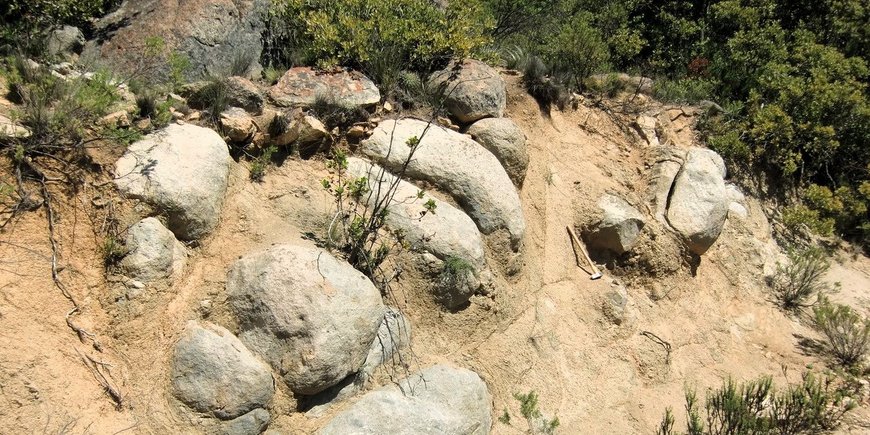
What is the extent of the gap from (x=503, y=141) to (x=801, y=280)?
3.93m

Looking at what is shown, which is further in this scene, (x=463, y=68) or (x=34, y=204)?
(x=463, y=68)

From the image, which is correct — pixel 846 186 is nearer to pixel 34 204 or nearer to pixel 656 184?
pixel 656 184

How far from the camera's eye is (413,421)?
411 cm

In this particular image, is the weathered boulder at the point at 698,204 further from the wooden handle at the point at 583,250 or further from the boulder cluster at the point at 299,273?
the boulder cluster at the point at 299,273

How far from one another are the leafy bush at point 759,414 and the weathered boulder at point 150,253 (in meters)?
3.88

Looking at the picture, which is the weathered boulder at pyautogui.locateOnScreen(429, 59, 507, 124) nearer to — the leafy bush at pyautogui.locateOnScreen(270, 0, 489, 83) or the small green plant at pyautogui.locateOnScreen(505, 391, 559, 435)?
the leafy bush at pyautogui.locateOnScreen(270, 0, 489, 83)

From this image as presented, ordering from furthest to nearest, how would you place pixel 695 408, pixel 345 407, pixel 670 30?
pixel 670 30, pixel 695 408, pixel 345 407

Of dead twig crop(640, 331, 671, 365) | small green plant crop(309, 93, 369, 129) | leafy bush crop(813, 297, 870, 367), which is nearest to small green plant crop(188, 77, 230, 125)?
small green plant crop(309, 93, 369, 129)

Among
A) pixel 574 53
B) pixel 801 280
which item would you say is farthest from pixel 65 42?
pixel 801 280

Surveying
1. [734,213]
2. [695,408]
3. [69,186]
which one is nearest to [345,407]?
[69,186]

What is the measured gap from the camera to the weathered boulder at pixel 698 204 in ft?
21.6

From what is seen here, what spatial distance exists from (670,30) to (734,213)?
3.27 m

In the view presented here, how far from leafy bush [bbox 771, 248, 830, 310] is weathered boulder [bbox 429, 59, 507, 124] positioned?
152 inches

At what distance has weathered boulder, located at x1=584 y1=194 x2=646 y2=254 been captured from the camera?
6234mm
